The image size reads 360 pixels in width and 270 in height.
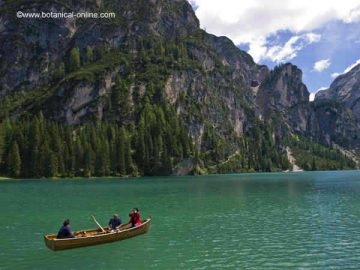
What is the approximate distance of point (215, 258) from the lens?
35219mm

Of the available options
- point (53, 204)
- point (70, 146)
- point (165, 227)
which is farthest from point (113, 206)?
point (70, 146)

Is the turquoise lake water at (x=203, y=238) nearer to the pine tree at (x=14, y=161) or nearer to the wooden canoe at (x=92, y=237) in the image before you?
the wooden canoe at (x=92, y=237)

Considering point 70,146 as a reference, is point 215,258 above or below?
below

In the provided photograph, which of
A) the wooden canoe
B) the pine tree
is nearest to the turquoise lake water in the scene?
the wooden canoe

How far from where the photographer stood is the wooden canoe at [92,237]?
37.7 meters

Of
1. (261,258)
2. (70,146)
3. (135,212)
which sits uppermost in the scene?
(70,146)

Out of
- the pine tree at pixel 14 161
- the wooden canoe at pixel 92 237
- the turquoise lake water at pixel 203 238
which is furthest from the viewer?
the pine tree at pixel 14 161

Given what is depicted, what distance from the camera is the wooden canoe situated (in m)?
37.7

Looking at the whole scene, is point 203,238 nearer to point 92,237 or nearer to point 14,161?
point 92,237

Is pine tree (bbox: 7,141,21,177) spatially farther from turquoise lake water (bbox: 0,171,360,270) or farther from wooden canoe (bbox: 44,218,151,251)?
wooden canoe (bbox: 44,218,151,251)

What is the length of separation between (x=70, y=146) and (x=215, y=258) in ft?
557

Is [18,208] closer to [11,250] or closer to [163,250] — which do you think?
[11,250]

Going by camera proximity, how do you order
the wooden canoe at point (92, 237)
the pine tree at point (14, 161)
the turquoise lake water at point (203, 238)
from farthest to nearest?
the pine tree at point (14, 161) < the wooden canoe at point (92, 237) < the turquoise lake water at point (203, 238)

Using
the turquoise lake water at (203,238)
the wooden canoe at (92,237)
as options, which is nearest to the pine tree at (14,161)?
the turquoise lake water at (203,238)
